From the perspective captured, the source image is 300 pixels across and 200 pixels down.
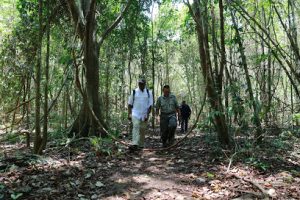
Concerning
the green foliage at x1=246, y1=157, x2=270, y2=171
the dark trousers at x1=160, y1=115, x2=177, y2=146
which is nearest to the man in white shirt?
the dark trousers at x1=160, y1=115, x2=177, y2=146

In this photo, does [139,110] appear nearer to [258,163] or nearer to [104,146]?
[104,146]

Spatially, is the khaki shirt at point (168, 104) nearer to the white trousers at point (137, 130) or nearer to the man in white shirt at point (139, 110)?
the man in white shirt at point (139, 110)

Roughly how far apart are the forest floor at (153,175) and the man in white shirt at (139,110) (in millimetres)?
493

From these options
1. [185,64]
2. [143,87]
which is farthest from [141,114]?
[185,64]

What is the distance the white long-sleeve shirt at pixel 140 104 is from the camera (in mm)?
8531

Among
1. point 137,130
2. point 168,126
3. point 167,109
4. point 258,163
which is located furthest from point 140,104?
point 258,163

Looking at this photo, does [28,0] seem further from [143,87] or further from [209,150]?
[209,150]

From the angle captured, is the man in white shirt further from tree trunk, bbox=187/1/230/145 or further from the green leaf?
the green leaf

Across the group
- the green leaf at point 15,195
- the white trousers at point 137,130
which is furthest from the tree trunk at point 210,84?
the green leaf at point 15,195

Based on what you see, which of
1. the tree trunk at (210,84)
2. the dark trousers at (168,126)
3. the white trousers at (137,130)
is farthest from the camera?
the dark trousers at (168,126)

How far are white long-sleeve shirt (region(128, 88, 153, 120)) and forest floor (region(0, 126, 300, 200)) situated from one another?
0.98 m

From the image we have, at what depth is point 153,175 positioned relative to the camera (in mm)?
6258

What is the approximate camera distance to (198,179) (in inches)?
236

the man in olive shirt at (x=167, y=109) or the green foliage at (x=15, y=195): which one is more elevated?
the man in olive shirt at (x=167, y=109)
